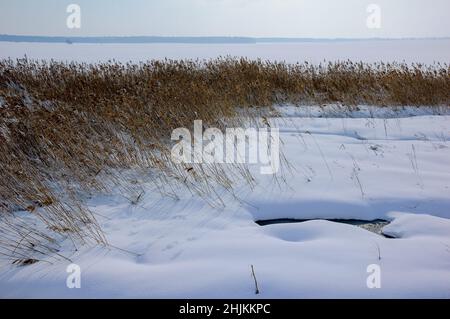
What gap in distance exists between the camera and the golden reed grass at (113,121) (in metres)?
3.11

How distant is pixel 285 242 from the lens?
2521 millimetres

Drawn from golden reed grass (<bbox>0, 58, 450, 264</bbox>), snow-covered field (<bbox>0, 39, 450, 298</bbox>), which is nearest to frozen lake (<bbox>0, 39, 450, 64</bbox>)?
golden reed grass (<bbox>0, 58, 450, 264</bbox>)

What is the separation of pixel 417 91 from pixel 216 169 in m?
5.93

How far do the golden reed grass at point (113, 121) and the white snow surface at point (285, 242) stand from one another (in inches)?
9.1

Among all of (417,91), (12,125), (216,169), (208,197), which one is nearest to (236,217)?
(208,197)

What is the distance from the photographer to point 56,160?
3.93 meters

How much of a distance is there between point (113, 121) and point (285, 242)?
3501 millimetres

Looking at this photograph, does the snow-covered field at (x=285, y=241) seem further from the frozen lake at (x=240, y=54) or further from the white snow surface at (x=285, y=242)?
the frozen lake at (x=240, y=54)

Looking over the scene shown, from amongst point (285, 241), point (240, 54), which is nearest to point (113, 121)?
point (285, 241)

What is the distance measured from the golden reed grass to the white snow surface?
0.75 ft

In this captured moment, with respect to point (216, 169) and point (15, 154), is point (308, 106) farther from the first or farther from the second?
point (15, 154)

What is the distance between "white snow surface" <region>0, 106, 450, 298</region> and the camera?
2.06 metres

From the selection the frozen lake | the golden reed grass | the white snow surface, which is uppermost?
the frozen lake

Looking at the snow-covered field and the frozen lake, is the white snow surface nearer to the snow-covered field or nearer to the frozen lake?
the snow-covered field
